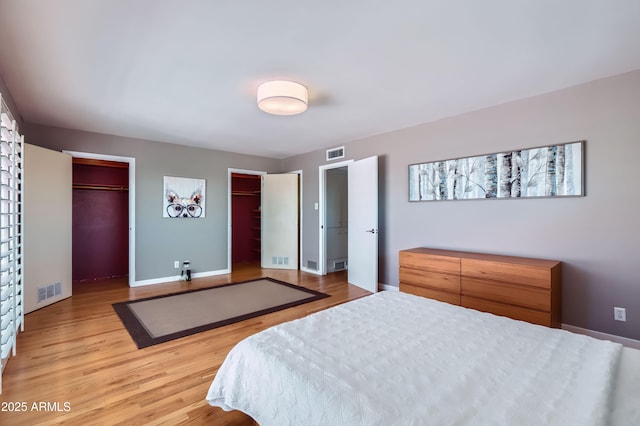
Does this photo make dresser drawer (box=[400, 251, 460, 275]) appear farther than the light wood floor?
Yes

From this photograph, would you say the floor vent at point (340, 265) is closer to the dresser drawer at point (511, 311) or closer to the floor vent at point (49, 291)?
the dresser drawer at point (511, 311)

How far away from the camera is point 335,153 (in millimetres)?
5141

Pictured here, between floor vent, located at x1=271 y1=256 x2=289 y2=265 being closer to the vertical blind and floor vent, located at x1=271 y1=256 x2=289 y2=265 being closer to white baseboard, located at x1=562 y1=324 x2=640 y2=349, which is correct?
the vertical blind

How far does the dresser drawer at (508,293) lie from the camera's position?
99.7 inches

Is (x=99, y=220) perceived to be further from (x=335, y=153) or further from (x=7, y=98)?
(x=335, y=153)

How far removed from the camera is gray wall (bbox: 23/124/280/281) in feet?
14.0

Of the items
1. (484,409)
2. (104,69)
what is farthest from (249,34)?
(484,409)

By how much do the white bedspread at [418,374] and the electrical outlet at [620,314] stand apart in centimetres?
162

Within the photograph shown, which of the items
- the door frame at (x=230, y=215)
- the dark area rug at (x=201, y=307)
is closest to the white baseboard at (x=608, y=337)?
the dark area rug at (x=201, y=307)

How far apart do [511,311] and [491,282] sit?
29 centimetres

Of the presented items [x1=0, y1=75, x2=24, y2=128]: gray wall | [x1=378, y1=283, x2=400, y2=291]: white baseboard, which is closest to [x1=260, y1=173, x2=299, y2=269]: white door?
[x1=378, y1=283, x2=400, y2=291]: white baseboard

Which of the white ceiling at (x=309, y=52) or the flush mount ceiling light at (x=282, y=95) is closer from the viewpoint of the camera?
the white ceiling at (x=309, y=52)

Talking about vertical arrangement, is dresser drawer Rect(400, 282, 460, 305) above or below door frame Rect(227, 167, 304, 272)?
below

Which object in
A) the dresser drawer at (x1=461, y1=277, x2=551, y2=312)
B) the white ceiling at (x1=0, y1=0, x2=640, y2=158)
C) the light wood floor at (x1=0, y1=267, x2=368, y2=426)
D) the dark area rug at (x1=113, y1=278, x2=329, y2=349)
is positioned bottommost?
the light wood floor at (x1=0, y1=267, x2=368, y2=426)
